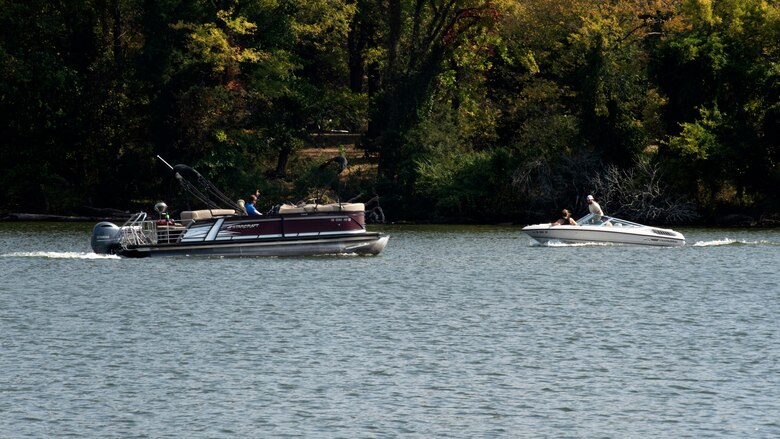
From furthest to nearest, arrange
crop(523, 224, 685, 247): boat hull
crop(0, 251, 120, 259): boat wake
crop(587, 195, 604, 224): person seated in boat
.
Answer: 1. crop(523, 224, 685, 247): boat hull
2. crop(587, 195, 604, 224): person seated in boat
3. crop(0, 251, 120, 259): boat wake

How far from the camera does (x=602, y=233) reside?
2159 inches

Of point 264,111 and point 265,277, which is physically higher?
point 264,111

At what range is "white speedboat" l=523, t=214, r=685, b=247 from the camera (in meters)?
54.4

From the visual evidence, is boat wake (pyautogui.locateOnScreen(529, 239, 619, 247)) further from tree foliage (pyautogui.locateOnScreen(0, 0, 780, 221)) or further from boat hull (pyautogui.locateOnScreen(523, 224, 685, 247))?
tree foliage (pyautogui.locateOnScreen(0, 0, 780, 221))

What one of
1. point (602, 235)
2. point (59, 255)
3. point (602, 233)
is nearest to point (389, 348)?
point (59, 255)

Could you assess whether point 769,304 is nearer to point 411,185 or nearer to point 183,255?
point 183,255

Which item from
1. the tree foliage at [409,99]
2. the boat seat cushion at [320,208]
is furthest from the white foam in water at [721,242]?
the boat seat cushion at [320,208]

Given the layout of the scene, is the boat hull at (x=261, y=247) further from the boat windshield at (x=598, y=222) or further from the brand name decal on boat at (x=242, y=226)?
the boat windshield at (x=598, y=222)

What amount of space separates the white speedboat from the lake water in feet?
14.5

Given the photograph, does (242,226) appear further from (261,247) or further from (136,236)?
(136,236)

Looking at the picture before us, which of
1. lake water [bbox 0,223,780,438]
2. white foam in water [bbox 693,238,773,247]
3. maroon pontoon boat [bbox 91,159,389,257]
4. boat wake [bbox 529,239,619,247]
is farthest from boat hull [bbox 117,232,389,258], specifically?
white foam in water [bbox 693,238,773,247]

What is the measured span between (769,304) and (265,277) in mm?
15746

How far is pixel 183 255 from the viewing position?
49.4 m

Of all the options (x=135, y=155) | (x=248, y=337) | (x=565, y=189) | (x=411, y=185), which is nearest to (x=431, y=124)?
(x=411, y=185)
